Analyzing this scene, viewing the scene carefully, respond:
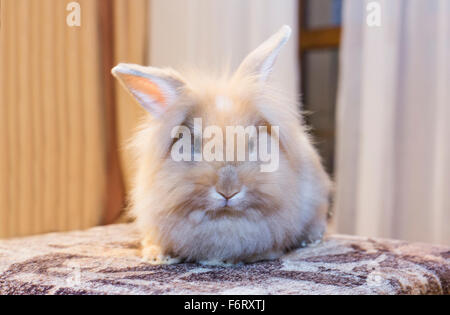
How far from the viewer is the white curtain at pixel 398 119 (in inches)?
70.2

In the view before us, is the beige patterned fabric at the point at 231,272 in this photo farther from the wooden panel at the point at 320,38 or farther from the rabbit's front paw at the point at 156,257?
the wooden panel at the point at 320,38

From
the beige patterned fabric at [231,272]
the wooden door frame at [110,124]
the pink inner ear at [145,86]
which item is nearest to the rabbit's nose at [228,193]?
the beige patterned fabric at [231,272]

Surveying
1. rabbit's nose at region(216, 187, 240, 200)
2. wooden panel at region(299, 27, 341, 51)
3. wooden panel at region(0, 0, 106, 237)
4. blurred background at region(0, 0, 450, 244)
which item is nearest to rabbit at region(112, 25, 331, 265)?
rabbit's nose at region(216, 187, 240, 200)

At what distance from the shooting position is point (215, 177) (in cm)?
101

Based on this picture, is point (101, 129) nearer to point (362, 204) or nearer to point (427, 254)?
point (362, 204)

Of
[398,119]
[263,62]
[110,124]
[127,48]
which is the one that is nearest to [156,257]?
[263,62]

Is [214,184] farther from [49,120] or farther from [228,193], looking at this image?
[49,120]

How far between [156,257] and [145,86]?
1.29 feet

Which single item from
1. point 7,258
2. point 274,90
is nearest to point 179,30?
point 274,90

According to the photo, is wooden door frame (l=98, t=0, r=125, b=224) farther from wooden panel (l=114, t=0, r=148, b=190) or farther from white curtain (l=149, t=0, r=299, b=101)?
white curtain (l=149, t=0, r=299, b=101)

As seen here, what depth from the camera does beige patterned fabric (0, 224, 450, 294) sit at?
935 mm

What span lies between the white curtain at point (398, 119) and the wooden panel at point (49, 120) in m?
1.11

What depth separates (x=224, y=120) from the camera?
3.45 ft
